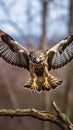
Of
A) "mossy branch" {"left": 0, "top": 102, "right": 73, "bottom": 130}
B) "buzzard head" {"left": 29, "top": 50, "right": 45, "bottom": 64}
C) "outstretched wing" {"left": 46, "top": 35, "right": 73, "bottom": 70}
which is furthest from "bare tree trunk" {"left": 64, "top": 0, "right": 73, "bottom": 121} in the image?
"mossy branch" {"left": 0, "top": 102, "right": 73, "bottom": 130}

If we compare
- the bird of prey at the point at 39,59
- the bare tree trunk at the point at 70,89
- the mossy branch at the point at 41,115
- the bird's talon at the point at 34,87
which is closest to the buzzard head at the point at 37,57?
the bird of prey at the point at 39,59

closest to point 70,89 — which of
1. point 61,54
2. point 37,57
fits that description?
point 61,54

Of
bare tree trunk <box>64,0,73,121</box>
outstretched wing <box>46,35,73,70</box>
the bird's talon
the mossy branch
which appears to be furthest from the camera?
bare tree trunk <box>64,0,73,121</box>

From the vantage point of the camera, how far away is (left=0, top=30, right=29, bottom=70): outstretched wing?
192 inches

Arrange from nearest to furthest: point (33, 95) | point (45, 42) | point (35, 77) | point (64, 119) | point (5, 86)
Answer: point (64, 119)
point (35, 77)
point (45, 42)
point (5, 86)
point (33, 95)

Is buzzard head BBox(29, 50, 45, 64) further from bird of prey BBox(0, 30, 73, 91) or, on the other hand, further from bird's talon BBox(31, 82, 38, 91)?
bird's talon BBox(31, 82, 38, 91)

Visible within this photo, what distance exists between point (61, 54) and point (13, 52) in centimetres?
36

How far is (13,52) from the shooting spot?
16.3ft

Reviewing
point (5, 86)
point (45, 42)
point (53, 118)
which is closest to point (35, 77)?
point (53, 118)

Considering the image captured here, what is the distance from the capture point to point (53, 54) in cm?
486

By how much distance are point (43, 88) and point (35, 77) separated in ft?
0.69

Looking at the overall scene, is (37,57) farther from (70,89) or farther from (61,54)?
(70,89)

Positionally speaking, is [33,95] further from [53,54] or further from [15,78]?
[53,54]

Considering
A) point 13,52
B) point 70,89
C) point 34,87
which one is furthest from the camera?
point 70,89
